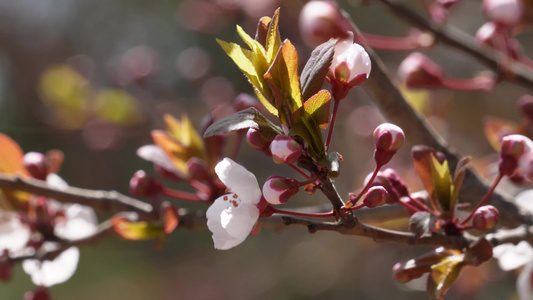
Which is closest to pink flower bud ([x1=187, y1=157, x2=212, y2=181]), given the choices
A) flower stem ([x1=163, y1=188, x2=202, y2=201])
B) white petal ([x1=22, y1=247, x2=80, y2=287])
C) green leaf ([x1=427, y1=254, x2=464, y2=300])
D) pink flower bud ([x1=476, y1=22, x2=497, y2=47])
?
flower stem ([x1=163, y1=188, x2=202, y2=201])

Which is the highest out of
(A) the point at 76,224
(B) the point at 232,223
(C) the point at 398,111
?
(A) the point at 76,224

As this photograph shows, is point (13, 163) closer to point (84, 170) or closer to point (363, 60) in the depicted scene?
point (363, 60)

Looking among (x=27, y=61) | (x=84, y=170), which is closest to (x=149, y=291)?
(x=84, y=170)

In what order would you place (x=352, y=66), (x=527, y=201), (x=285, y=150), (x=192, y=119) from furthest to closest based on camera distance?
(x=192, y=119)
(x=527, y=201)
(x=352, y=66)
(x=285, y=150)

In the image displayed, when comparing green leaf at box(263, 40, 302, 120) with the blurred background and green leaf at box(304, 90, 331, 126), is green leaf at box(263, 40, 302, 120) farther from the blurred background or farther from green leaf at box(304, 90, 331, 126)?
the blurred background

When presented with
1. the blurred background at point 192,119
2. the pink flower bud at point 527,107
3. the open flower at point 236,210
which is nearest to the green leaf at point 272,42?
the open flower at point 236,210

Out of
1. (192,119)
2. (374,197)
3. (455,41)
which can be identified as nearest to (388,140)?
(374,197)

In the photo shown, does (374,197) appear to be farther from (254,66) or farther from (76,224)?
(76,224)

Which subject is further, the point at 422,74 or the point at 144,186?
the point at 422,74
